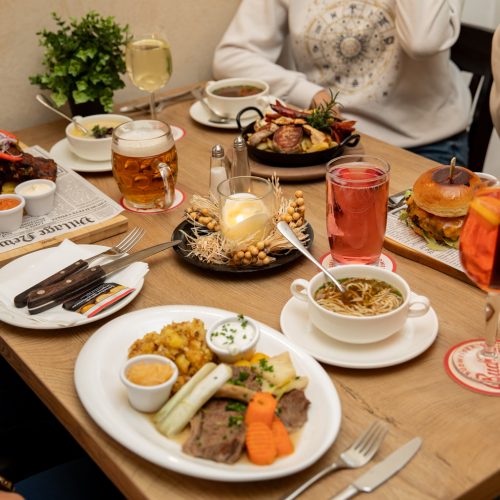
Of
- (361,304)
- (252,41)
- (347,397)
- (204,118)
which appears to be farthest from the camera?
(252,41)

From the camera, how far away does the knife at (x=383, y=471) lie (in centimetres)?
84

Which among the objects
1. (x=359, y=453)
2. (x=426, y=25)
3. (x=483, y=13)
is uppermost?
(x=426, y=25)

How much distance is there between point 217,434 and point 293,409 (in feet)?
0.36

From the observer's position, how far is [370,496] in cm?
84

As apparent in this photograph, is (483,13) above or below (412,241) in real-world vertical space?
below

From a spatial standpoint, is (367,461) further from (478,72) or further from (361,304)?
(478,72)

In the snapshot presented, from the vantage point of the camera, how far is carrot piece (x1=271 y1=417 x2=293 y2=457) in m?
0.87

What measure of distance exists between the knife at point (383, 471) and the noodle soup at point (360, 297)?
237mm

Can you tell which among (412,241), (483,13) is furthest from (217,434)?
(483,13)

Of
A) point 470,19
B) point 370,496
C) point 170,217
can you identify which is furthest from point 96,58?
point 470,19

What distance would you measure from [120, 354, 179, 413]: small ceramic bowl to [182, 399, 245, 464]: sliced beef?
0.19ft

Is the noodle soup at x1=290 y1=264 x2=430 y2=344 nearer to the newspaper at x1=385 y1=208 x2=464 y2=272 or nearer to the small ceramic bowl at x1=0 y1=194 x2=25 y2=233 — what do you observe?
the newspaper at x1=385 y1=208 x2=464 y2=272

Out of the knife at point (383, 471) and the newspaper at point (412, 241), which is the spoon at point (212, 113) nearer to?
the newspaper at point (412, 241)

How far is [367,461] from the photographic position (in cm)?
88
